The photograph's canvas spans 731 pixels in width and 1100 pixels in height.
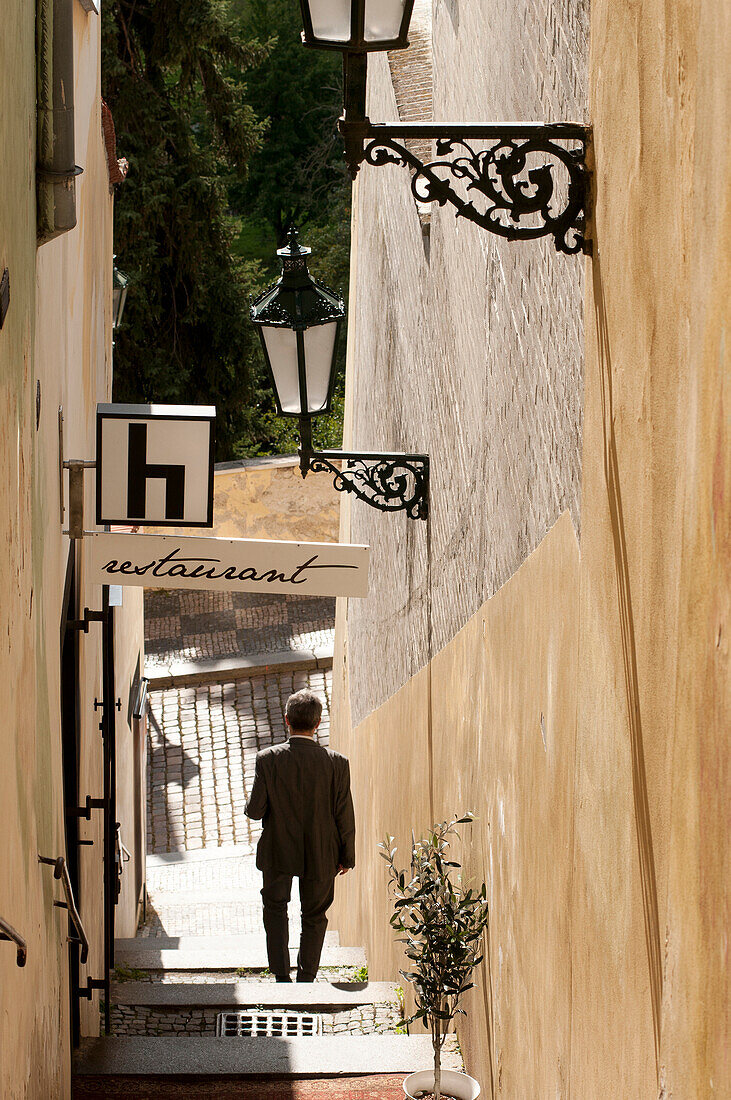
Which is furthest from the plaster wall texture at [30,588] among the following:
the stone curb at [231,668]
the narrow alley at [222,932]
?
the stone curb at [231,668]

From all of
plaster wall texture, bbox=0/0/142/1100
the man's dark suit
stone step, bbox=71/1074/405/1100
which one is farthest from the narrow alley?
plaster wall texture, bbox=0/0/142/1100

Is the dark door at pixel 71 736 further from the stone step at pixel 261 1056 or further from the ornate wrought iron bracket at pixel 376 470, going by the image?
the ornate wrought iron bracket at pixel 376 470

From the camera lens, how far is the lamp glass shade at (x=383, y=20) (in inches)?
115

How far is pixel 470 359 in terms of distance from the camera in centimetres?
516

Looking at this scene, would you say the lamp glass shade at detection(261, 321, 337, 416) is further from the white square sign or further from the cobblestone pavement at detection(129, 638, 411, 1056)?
the cobblestone pavement at detection(129, 638, 411, 1056)

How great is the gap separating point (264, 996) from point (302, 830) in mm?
923

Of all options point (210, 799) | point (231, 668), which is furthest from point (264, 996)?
point (231, 668)

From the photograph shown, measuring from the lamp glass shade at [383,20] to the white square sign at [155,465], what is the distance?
1.75 metres

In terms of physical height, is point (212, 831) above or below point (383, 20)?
below

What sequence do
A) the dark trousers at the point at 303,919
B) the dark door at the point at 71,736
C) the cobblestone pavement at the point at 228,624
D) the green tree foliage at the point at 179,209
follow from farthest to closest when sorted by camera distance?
the green tree foliage at the point at 179,209 < the cobblestone pavement at the point at 228,624 < the dark trousers at the point at 303,919 < the dark door at the point at 71,736

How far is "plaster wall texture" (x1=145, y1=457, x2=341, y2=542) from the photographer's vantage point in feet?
53.6

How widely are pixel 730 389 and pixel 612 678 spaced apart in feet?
3.35

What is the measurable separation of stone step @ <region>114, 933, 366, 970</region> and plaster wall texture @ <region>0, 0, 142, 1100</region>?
2.35 meters

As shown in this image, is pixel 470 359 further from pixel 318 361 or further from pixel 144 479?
pixel 144 479
